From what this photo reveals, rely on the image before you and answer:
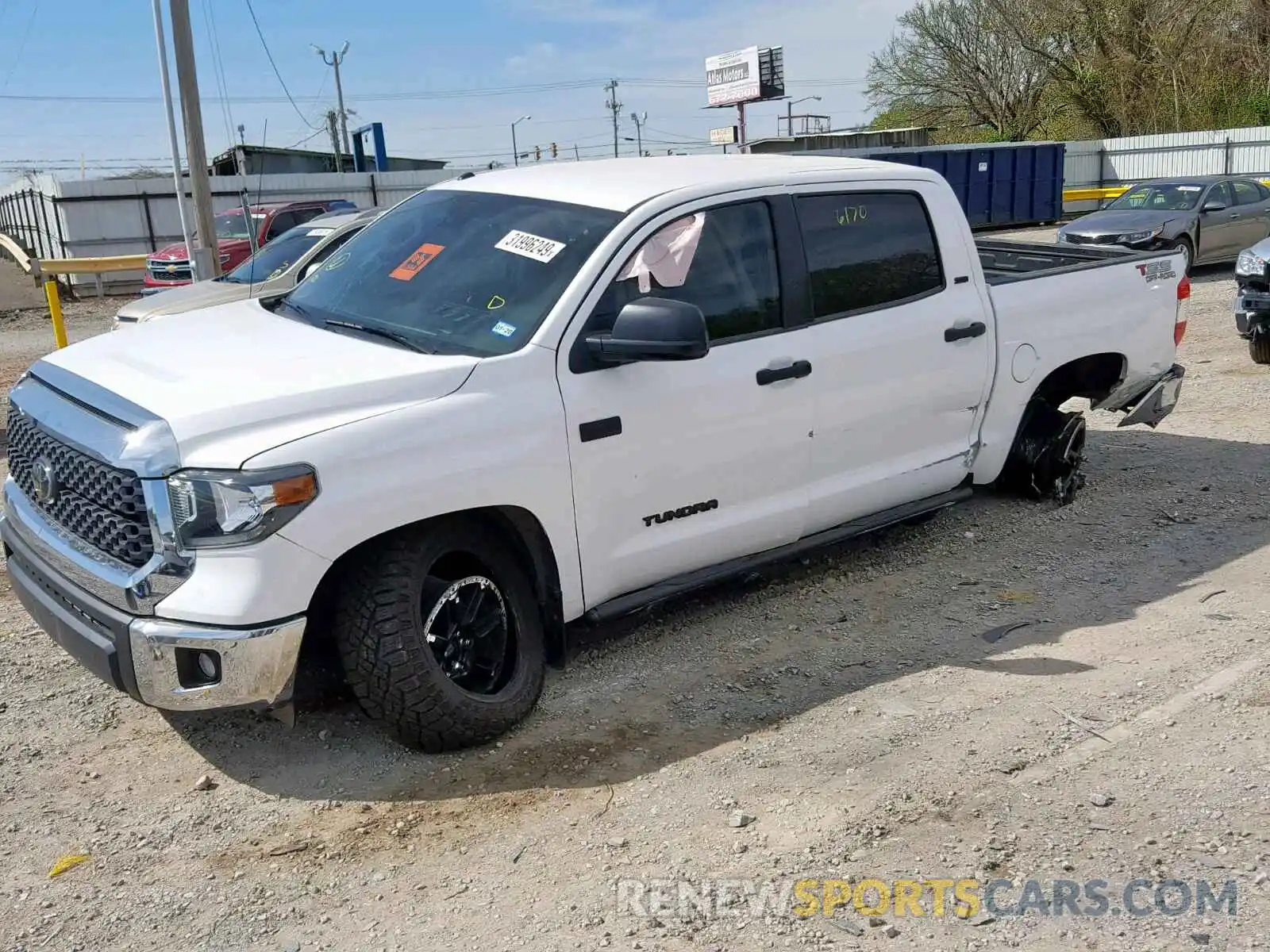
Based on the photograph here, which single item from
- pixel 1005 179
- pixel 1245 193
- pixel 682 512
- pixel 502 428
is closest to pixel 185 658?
pixel 502 428

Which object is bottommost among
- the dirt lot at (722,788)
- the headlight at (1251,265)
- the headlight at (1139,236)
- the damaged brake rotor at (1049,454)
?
the dirt lot at (722,788)

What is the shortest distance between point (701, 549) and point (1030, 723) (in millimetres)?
Answer: 1348

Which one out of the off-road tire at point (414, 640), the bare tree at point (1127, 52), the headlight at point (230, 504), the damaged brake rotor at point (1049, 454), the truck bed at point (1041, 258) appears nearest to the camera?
the headlight at point (230, 504)

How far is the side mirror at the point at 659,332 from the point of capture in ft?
13.0

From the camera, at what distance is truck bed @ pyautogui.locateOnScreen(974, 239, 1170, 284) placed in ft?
20.2

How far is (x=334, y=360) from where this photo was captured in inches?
157

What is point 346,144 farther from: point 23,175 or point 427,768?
point 427,768

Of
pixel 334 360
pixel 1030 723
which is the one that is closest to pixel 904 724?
pixel 1030 723

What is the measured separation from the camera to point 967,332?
548cm

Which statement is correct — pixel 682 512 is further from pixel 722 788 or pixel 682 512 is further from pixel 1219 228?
pixel 1219 228

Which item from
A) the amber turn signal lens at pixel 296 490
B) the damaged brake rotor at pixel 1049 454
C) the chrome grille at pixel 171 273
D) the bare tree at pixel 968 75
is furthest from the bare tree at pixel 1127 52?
the amber turn signal lens at pixel 296 490

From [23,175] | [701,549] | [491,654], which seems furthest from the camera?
[23,175]

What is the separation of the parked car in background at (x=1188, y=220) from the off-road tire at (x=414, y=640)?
1442 centimetres

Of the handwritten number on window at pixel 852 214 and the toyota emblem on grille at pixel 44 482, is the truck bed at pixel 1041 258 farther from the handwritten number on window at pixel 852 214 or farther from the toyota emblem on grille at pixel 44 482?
the toyota emblem on grille at pixel 44 482
